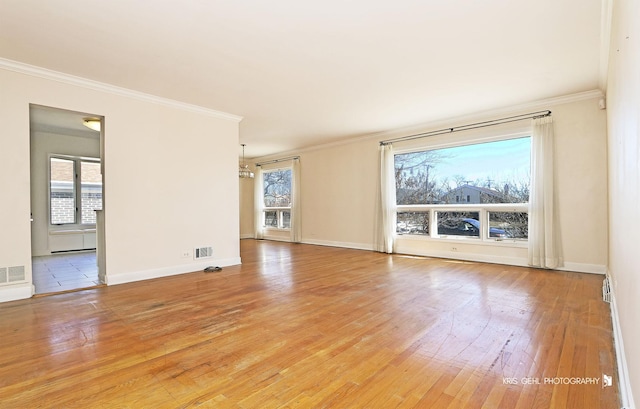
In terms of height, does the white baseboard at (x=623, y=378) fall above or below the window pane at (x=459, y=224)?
below

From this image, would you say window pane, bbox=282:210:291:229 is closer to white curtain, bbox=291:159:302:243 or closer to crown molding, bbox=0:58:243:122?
white curtain, bbox=291:159:302:243

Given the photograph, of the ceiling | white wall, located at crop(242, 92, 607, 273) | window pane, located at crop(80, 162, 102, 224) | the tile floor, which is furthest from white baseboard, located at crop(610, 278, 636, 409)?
window pane, located at crop(80, 162, 102, 224)

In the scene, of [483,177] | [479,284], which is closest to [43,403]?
[479,284]

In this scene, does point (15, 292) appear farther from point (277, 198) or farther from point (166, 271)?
point (277, 198)

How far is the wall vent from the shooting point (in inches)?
193

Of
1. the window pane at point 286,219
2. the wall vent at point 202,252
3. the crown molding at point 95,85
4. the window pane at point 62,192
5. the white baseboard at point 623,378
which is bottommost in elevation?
the white baseboard at point 623,378

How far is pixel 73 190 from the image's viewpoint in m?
6.91

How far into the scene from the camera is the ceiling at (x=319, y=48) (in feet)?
8.22

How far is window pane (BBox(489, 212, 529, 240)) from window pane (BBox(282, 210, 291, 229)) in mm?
5476

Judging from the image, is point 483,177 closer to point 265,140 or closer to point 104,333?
point 265,140

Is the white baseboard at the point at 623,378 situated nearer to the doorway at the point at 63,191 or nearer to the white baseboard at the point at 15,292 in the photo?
the white baseboard at the point at 15,292

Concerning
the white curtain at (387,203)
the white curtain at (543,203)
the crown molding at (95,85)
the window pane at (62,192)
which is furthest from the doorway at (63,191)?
the white curtain at (543,203)

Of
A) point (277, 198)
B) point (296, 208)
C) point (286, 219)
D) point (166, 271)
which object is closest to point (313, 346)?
point (166, 271)

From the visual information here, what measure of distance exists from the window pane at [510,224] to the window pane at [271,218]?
6075 mm
